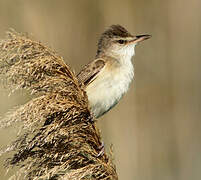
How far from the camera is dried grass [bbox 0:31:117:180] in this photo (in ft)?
7.36

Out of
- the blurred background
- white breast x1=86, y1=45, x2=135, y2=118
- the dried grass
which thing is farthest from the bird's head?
the dried grass

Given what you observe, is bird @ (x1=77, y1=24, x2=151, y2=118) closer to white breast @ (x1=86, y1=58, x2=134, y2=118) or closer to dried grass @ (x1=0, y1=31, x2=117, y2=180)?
white breast @ (x1=86, y1=58, x2=134, y2=118)

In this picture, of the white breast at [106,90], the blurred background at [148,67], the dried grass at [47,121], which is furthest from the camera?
the blurred background at [148,67]

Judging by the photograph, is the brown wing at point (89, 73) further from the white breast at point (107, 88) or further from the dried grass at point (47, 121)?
the dried grass at point (47, 121)

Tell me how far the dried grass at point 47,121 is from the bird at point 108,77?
100cm

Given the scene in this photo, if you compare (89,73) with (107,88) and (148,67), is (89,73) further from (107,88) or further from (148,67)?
(148,67)

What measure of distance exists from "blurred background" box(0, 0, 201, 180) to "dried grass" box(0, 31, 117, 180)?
2597 millimetres

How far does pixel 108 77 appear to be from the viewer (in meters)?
3.77

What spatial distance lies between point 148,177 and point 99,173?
2.85 metres

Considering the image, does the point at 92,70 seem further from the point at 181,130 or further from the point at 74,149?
the point at 181,130

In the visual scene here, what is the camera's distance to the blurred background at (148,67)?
509 cm

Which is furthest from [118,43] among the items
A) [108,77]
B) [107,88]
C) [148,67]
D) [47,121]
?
[47,121]

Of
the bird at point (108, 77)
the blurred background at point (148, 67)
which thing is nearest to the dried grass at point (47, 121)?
the bird at point (108, 77)

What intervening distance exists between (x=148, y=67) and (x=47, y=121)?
11.4 ft
